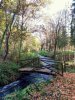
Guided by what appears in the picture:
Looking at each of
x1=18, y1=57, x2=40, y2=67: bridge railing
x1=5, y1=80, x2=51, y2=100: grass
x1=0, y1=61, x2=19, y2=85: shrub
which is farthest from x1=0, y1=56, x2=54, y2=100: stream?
x1=18, y1=57, x2=40, y2=67: bridge railing

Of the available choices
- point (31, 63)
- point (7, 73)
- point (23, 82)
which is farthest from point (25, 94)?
point (31, 63)

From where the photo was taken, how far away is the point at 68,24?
167 ft

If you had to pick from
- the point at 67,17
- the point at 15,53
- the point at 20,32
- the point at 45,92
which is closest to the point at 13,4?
the point at 20,32

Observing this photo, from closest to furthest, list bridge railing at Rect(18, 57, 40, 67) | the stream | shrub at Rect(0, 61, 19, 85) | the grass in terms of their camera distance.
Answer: the grass
the stream
shrub at Rect(0, 61, 19, 85)
bridge railing at Rect(18, 57, 40, 67)

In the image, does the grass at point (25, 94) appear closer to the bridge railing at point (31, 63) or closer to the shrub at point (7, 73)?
the shrub at point (7, 73)

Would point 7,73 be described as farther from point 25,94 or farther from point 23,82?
point 25,94

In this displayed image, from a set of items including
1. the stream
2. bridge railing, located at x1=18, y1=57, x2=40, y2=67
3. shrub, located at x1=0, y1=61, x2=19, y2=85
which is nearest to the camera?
the stream

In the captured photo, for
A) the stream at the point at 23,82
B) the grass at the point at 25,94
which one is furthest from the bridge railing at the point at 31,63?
the grass at the point at 25,94

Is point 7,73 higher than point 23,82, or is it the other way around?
point 7,73

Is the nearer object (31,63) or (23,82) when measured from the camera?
(23,82)

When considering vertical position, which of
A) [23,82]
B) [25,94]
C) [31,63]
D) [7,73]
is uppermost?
[25,94]

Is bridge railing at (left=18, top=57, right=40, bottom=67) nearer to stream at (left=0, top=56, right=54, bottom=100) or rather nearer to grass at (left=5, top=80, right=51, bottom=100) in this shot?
stream at (left=0, top=56, right=54, bottom=100)

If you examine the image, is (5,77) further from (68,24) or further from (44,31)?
(68,24)

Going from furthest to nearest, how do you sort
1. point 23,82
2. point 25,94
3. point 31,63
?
point 31,63 < point 23,82 < point 25,94
